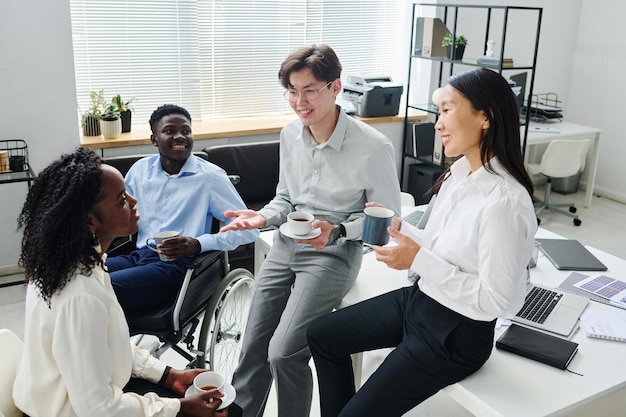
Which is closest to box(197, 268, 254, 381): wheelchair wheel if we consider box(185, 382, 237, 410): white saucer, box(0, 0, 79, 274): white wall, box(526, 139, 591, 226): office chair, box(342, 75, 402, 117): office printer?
box(185, 382, 237, 410): white saucer

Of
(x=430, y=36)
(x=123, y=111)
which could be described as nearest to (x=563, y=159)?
(x=430, y=36)

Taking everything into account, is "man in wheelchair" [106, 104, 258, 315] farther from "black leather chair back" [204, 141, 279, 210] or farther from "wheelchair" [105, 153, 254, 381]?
"black leather chair back" [204, 141, 279, 210]

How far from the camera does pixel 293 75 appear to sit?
2.22 meters

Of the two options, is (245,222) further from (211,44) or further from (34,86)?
(211,44)

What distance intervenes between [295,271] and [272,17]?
282 cm

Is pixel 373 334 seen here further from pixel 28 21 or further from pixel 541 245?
pixel 28 21

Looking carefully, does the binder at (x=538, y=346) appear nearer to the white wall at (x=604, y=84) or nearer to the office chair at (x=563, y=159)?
the office chair at (x=563, y=159)

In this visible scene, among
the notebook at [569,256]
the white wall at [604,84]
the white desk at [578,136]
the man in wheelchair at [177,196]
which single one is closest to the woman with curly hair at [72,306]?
the man in wheelchair at [177,196]

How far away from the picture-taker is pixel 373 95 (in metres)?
4.62

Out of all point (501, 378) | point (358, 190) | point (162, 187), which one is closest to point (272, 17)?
point (162, 187)

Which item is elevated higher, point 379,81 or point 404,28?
point 404,28

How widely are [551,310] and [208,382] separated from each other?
3.65 feet

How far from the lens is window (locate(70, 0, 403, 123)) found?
3957 mm

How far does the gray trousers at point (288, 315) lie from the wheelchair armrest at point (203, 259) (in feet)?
0.72
